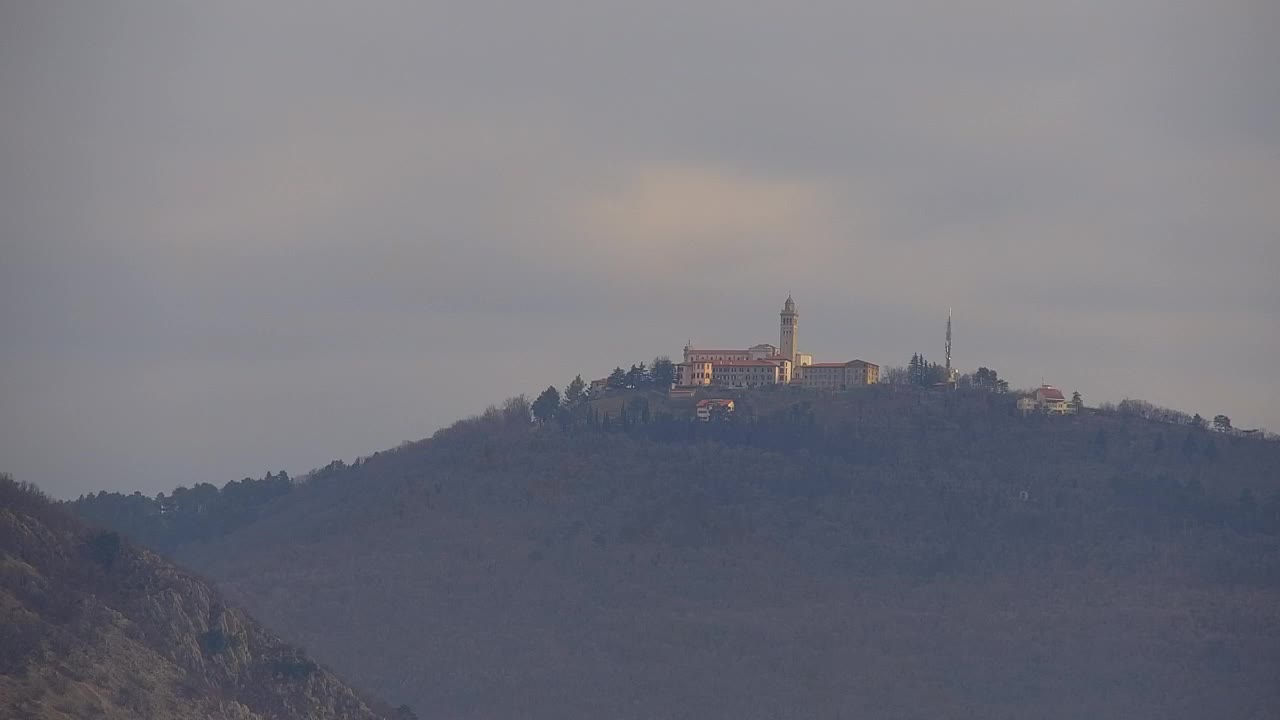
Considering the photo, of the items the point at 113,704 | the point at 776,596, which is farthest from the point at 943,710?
the point at 113,704

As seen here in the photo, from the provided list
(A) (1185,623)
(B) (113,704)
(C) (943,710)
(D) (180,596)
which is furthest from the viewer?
(A) (1185,623)

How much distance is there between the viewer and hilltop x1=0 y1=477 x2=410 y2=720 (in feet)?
313

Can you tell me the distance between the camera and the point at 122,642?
339ft

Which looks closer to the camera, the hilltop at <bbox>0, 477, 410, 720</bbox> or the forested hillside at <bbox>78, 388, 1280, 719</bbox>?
the hilltop at <bbox>0, 477, 410, 720</bbox>

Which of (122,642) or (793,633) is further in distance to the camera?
(793,633)

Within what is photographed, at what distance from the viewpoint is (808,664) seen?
177m

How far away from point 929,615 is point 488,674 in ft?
133

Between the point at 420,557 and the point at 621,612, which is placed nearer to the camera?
the point at 621,612

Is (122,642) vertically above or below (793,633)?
above

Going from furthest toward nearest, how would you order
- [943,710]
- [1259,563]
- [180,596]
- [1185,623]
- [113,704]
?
1. [1259,563]
2. [1185,623]
3. [943,710]
4. [180,596]
5. [113,704]

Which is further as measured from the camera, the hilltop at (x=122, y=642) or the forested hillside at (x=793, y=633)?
the forested hillside at (x=793, y=633)

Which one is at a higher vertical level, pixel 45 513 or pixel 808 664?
pixel 45 513

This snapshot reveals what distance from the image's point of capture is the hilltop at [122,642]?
9550cm

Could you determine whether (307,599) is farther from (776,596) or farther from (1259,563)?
(1259,563)
